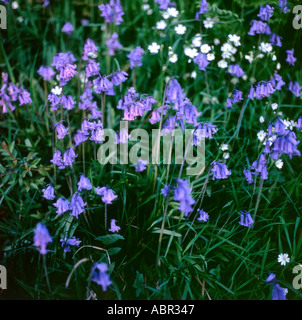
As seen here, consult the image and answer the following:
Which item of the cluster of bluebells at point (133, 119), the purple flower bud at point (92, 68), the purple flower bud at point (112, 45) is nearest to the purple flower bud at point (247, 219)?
the cluster of bluebells at point (133, 119)

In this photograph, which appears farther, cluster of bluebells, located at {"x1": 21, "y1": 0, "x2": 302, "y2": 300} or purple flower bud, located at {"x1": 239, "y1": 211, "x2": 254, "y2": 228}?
purple flower bud, located at {"x1": 239, "y1": 211, "x2": 254, "y2": 228}

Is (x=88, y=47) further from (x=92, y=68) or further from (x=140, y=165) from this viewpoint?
(x=140, y=165)

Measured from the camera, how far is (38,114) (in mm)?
3348

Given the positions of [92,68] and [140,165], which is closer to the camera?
[92,68]

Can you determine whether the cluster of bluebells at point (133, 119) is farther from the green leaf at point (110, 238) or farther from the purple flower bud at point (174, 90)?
the green leaf at point (110, 238)

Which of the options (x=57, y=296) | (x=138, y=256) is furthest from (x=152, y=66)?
(x=57, y=296)

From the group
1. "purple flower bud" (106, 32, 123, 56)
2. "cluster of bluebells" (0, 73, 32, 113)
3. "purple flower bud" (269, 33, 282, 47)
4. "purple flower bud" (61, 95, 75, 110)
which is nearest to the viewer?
Result: "purple flower bud" (61, 95, 75, 110)

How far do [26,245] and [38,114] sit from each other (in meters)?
1.33

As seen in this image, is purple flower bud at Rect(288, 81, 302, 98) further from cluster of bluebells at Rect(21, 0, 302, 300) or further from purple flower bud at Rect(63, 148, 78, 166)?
purple flower bud at Rect(63, 148, 78, 166)

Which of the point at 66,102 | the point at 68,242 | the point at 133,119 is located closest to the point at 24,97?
the point at 66,102

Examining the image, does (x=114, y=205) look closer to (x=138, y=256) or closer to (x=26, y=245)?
(x=138, y=256)

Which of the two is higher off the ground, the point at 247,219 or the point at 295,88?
the point at 295,88

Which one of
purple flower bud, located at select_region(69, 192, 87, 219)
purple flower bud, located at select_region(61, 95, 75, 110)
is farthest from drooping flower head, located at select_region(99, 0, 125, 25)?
purple flower bud, located at select_region(69, 192, 87, 219)

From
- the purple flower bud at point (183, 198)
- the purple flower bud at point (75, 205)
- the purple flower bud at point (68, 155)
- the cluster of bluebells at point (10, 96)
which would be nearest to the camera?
the purple flower bud at point (183, 198)
